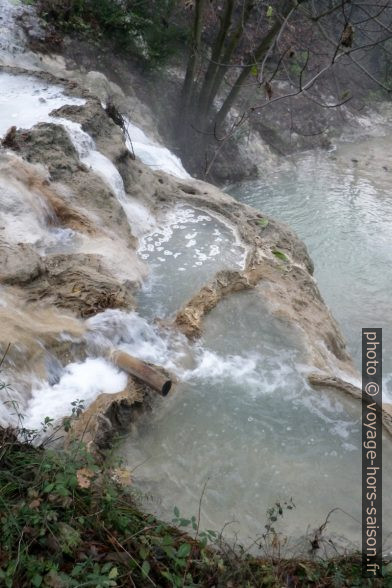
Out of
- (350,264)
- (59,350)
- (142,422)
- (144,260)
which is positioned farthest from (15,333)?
(350,264)

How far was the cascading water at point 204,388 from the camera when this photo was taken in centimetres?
375

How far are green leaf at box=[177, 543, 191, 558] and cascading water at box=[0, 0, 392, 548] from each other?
Result: 0.74 metres

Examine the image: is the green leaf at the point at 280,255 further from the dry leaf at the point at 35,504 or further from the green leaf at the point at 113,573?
the green leaf at the point at 113,573

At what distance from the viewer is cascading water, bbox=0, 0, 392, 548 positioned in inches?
148

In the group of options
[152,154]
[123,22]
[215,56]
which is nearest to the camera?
[152,154]

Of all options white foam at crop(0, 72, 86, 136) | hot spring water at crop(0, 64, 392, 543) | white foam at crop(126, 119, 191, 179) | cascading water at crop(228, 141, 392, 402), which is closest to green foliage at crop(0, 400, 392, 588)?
hot spring water at crop(0, 64, 392, 543)

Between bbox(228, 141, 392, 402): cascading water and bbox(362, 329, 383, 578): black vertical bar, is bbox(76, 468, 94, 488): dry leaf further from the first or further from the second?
bbox(228, 141, 392, 402): cascading water

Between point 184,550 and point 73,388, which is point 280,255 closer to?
point 73,388

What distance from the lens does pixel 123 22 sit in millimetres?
11898

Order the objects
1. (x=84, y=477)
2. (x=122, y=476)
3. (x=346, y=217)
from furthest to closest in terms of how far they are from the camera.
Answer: (x=346, y=217) → (x=122, y=476) → (x=84, y=477)

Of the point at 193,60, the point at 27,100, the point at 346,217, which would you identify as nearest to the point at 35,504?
the point at 27,100

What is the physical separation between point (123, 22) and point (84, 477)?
11.2 m

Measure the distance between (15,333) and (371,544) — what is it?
9.01 feet

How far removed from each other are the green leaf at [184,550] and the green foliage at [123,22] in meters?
11.1
